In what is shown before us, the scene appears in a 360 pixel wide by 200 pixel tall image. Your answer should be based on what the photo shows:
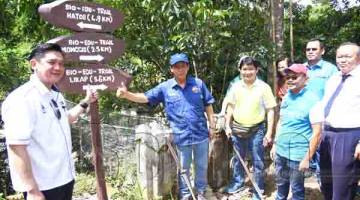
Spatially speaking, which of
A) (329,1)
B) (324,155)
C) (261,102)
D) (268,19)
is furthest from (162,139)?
(329,1)

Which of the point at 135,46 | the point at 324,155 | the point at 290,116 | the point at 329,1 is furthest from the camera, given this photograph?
the point at 329,1

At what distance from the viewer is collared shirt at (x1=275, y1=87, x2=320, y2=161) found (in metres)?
3.69

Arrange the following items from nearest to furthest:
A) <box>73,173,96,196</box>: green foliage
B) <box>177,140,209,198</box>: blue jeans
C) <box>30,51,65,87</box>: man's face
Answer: <box>30,51,65,87</box>: man's face < <box>177,140,209,198</box>: blue jeans < <box>73,173,96,196</box>: green foliage

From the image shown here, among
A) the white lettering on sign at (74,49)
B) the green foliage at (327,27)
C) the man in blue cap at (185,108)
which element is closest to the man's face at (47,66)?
the white lettering on sign at (74,49)

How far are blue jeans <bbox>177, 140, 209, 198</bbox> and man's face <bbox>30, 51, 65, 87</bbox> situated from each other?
1824mm

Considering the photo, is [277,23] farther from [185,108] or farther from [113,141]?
[113,141]

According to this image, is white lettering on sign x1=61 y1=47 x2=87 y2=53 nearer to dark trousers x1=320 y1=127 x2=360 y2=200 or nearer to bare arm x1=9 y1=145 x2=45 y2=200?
bare arm x1=9 y1=145 x2=45 y2=200

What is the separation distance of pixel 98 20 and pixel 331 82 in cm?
192

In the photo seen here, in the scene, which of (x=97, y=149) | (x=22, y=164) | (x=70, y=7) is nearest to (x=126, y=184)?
(x=97, y=149)

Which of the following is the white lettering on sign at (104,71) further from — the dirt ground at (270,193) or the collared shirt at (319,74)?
the dirt ground at (270,193)

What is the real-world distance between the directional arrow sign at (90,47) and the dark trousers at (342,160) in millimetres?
1855

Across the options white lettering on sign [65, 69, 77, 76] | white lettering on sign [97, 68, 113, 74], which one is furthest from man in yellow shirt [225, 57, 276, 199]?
→ white lettering on sign [65, 69, 77, 76]

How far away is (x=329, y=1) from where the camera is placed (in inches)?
456

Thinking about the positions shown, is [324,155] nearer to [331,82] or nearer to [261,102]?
[331,82]
